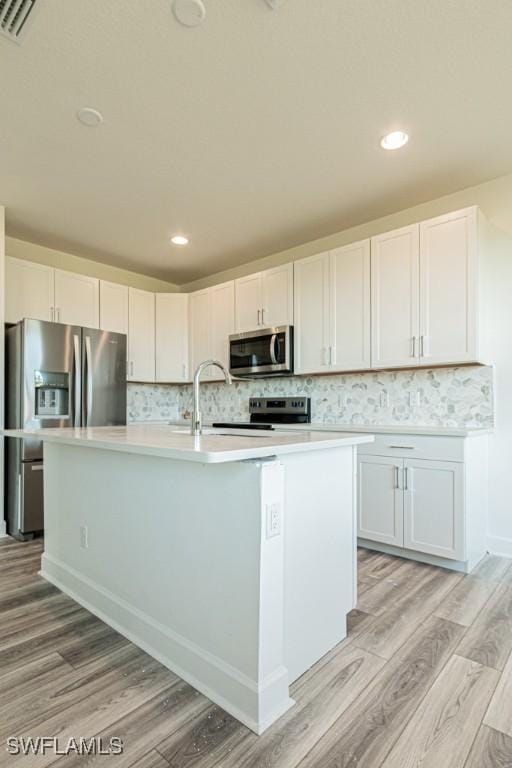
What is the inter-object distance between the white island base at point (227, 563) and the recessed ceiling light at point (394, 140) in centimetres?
183

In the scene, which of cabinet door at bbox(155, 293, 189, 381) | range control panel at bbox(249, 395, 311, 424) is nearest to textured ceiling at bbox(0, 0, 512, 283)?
cabinet door at bbox(155, 293, 189, 381)

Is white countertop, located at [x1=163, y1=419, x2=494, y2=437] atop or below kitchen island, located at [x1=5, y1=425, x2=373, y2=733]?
atop

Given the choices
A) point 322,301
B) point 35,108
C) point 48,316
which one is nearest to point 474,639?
point 322,301

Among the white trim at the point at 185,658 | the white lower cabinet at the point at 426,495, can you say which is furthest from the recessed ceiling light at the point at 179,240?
the white trim at the point at 185,658

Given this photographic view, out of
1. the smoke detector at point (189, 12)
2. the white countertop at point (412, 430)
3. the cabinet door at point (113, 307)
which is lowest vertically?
the white countertop at point (412, 430)

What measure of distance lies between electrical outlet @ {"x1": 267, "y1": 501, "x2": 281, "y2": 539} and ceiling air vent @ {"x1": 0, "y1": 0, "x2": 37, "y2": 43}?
210 cm

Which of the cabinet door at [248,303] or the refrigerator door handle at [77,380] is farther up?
the cabinet door at [248,303]

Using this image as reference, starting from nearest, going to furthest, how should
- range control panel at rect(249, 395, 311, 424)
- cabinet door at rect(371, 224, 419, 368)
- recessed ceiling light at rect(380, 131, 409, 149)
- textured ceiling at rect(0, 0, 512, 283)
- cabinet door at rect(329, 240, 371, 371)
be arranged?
textured ceiling at rect(0, 0, 512, 283), recessed ceiling light at rect(380, 131, 409, 149), cabinet door at rect(371, 224, 419, 368), cabinet door at rect(329, 240, 371, 371), range control panel at rect(249, 395, 311, 424)

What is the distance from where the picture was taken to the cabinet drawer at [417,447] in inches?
101

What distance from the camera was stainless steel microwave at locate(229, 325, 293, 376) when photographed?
3717mm

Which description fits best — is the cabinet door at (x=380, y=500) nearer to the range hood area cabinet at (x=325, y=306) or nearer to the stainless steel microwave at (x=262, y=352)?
the range hood area cabinet at (x=325, y=306)

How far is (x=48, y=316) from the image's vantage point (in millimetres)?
3775

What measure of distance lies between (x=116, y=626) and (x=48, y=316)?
9.39ft

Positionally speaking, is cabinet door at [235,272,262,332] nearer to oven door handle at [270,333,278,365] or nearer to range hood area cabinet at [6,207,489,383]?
range hood area cabinet at [6,207,489,383]
